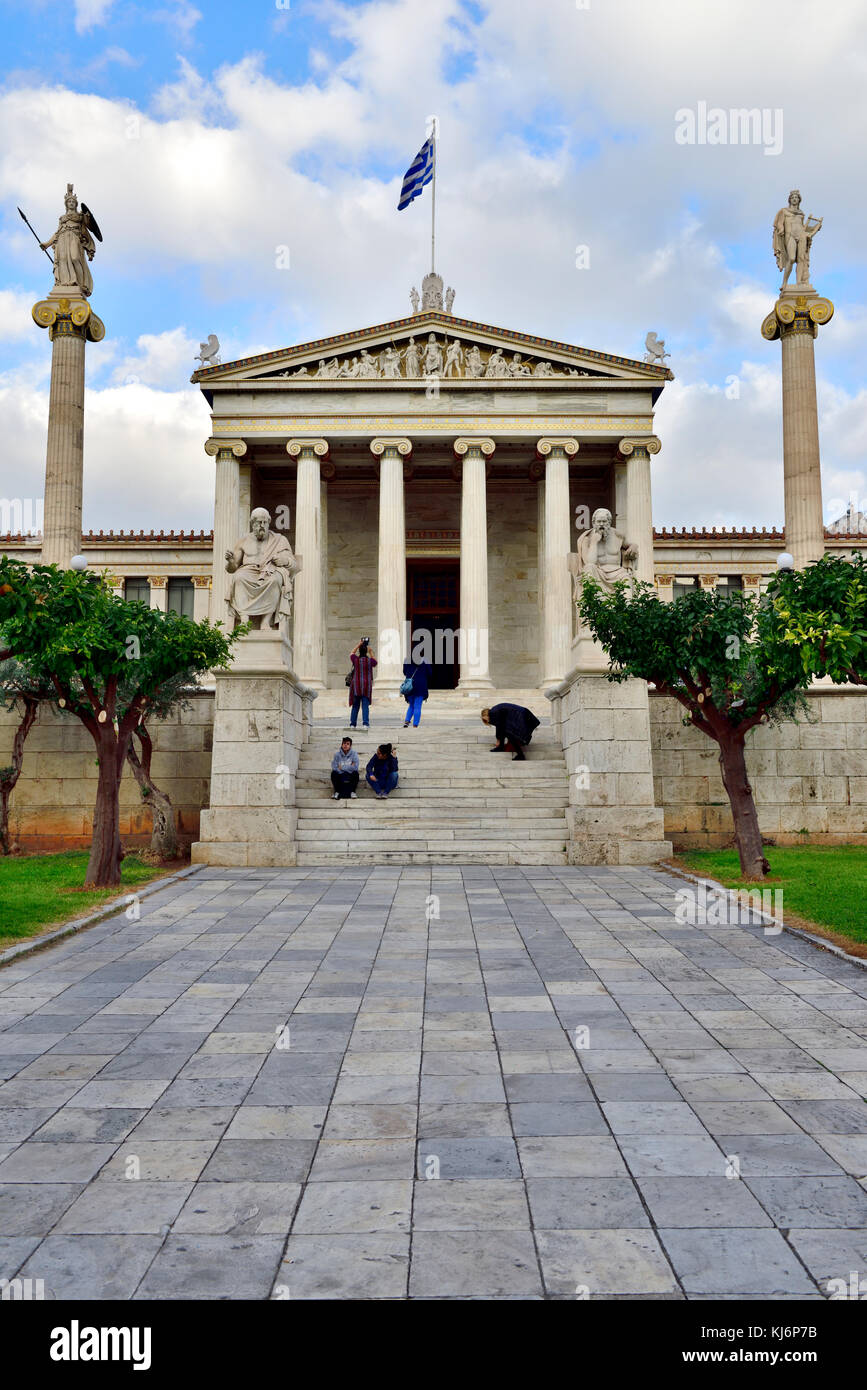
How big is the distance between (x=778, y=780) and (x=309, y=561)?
18765 mm

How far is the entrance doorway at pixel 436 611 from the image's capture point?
3900 centimetres

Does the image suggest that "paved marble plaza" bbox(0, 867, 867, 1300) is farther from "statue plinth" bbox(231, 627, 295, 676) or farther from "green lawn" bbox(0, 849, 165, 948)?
"statue plinth" bbox(231, 627, 295, 676)

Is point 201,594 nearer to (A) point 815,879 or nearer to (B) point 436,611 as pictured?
(B) point 436,611

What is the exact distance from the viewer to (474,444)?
34.0m

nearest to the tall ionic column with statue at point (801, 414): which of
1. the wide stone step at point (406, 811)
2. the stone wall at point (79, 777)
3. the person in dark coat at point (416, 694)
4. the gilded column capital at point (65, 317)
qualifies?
the person in dark coat at point (416, 694)

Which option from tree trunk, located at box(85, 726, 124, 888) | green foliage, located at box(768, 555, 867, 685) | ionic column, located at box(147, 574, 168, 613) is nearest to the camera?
green foliage, located at box(768, 555, 867, 685)

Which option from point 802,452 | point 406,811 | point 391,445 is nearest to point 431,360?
point 391,445

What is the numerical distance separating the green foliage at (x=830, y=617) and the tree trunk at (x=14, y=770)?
44.8 feet

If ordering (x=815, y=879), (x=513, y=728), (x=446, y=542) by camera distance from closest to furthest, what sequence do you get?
(x=815, y=879) → (x=513, y=728) → (x=446, y=542)

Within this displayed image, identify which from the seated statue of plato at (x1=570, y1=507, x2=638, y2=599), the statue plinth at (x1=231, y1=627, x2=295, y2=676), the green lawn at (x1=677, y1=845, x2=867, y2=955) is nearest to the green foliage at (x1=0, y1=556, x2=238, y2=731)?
the statue plinth at (x1=231, y1=627, x2=295, y2=676)

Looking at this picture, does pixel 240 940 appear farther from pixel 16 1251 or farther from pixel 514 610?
pixel 514 610

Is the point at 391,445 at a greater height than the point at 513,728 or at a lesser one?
greater

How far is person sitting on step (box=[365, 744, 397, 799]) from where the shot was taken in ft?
57.3

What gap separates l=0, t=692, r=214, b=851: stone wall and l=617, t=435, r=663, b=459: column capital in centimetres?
1968
